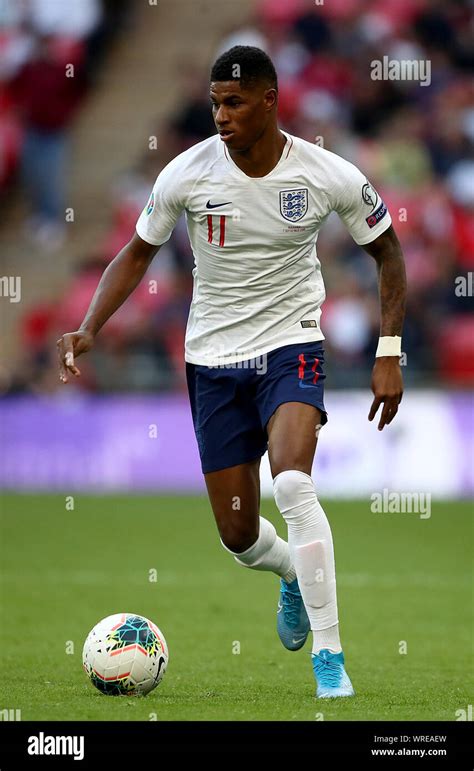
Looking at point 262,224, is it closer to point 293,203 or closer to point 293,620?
point 293,203

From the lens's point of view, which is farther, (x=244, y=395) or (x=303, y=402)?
(x=244, y=395)

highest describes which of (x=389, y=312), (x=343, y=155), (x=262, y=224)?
(x=343, y=155)

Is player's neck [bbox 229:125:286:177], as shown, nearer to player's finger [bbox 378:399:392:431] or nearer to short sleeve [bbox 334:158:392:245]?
short sleeve [bbox 334:158:392:245]

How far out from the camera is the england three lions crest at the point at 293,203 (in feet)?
20.7

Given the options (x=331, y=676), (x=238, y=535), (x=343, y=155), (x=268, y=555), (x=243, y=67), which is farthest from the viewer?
(x=343, y=155)

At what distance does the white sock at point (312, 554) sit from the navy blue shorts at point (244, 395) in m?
0.41

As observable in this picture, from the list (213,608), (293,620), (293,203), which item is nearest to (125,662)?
(293,620)

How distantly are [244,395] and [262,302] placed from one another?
45cm

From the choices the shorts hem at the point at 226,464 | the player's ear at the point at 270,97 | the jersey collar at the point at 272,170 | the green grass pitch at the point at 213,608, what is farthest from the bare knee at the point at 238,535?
the player's ear at the point at 270,97

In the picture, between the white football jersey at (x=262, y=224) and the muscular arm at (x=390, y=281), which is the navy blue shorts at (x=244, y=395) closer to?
the white football jersey at (x=262, y=224)

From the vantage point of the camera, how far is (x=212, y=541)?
46.5 ft

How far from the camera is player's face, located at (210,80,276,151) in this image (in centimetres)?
608

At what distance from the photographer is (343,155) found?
760 inches

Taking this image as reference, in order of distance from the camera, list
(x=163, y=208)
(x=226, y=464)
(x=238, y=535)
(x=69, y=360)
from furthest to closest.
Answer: (x=238, y=535)
(x=226, y=464)
(x=163, y=208)
(x=69, y=360)
